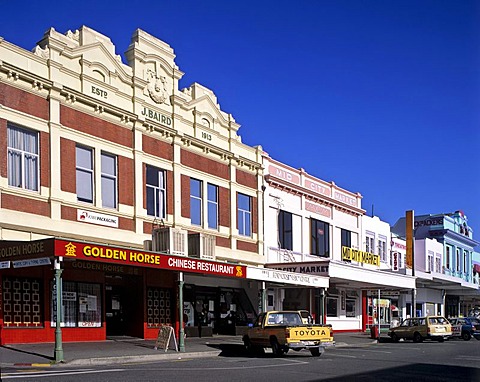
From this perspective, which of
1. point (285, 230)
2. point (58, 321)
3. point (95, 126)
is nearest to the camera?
point (58, 321)

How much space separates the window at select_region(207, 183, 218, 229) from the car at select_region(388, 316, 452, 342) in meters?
11.6

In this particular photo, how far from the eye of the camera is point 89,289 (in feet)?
80.5

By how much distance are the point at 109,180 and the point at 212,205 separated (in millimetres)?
6694

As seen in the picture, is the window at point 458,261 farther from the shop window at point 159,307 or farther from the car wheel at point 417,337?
the shop window at point 159,307

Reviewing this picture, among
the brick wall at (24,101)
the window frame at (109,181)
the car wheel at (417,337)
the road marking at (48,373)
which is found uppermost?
the brick wall at (24,101)

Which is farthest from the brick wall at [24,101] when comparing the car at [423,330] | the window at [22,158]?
the car at [423,330]

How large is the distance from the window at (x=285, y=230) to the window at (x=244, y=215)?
243 cm

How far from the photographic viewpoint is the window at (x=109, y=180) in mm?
25391

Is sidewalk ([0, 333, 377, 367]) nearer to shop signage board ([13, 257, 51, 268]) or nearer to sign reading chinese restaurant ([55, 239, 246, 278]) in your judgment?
shop signage board ([13, 257, 51, 268])

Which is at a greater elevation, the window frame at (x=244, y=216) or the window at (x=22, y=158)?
the window at (x=22, y=158)

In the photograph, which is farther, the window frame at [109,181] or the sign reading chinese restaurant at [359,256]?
the sign reading chinese restaurant at [359,256]

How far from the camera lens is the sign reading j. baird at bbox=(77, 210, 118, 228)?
78.4 feet

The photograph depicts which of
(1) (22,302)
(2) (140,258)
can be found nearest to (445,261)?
(2) (140,258)

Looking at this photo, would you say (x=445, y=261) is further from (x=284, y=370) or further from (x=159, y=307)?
(x=284, y=370)
